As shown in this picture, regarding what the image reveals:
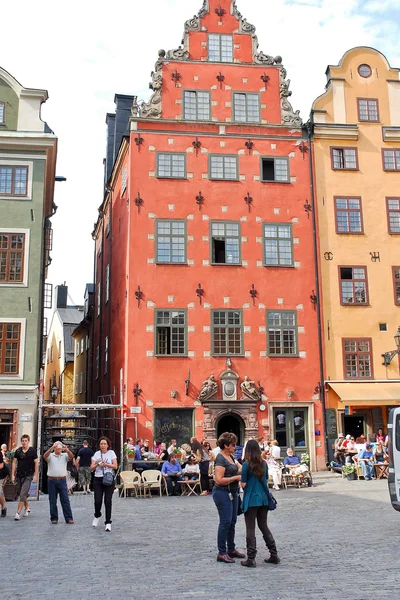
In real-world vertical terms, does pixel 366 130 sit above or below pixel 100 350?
above

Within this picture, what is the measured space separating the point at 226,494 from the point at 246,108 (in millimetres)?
21651

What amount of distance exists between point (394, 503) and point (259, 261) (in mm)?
15644

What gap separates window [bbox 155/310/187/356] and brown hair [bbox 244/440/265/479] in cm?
1621

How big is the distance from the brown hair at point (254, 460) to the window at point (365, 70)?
24269 millimetres

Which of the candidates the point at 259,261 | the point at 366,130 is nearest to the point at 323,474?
the point at 259,261

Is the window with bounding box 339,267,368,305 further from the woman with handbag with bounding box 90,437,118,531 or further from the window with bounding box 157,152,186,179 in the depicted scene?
the woman with handbag with bounding box 90,437,118,531

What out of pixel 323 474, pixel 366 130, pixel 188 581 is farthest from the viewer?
pixel 366 130

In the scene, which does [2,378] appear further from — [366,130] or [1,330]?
[366,130]

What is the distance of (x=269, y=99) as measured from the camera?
28.3 metres

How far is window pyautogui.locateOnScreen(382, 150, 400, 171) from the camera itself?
28766 mm

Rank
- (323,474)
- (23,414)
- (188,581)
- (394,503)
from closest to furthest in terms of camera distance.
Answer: (188,581)
(394,503)
(23,414)
(323,474)

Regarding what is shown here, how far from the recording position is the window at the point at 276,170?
91.2 ft

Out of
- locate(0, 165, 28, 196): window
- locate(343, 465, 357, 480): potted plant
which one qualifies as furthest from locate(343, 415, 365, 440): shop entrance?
locate(0, 165, 28, 196): window

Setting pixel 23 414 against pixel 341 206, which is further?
pixel 341 206
